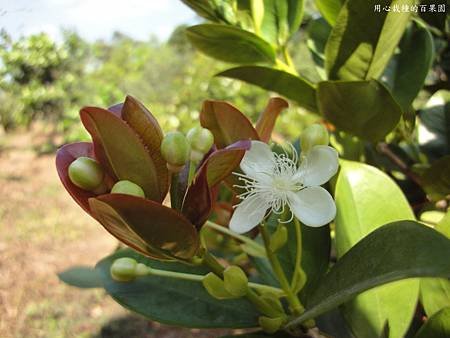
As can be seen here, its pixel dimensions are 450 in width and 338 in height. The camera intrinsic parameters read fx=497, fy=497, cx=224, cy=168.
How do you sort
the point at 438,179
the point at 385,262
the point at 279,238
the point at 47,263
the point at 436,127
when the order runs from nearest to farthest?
the point at 385,262
the point at 279,238
the point at 438,179
the point at 436,127
the point at 47,263

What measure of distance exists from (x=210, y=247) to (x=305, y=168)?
455mm

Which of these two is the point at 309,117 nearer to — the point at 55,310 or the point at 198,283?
the point at 55,310

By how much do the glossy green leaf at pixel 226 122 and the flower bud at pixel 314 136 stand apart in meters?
0.04

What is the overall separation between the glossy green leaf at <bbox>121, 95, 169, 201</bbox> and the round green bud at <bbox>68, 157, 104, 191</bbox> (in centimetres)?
4

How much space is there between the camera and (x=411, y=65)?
64 cm

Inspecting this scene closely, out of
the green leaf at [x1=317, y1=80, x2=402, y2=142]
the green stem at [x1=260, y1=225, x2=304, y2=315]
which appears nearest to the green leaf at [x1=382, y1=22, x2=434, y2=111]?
the green leaf at [x1=317, y1=80, x2=402, y2=142]

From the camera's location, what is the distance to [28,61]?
5.29m

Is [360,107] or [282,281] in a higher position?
[360,107]

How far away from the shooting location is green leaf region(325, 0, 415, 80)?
19.5 inches

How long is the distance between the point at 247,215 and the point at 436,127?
0.39m

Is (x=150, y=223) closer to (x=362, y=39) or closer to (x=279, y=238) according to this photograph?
(x=279, y=238)

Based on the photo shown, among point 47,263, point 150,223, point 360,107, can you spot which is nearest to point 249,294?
point 150,223

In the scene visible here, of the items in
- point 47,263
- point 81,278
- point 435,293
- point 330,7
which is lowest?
point 47,263

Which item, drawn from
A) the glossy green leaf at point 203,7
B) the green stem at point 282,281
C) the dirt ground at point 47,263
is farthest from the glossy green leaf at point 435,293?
the dirt ground at point 47,263
